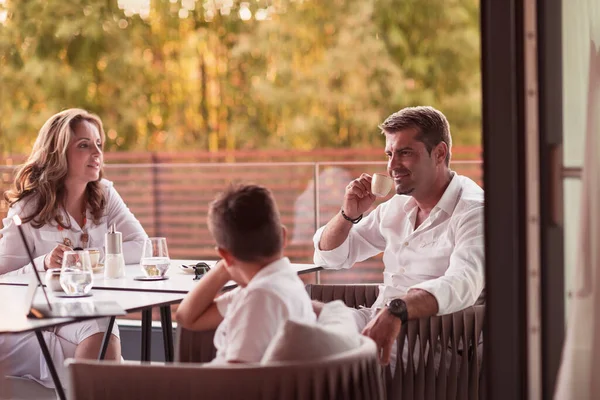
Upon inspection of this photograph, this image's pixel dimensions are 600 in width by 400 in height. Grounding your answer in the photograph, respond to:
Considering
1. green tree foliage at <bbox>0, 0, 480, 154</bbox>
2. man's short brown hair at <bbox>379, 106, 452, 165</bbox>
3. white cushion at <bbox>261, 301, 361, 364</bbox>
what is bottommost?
white cushion at <bbox>261, 301, 361, 364</bbox>

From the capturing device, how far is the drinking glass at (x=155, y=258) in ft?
10.7

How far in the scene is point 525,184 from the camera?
7.00ft

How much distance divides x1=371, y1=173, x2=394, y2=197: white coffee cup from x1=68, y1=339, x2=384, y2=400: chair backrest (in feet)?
4.38

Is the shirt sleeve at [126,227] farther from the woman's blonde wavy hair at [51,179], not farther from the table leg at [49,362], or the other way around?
the table leg at [49,362]

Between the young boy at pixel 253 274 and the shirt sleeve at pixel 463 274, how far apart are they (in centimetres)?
72

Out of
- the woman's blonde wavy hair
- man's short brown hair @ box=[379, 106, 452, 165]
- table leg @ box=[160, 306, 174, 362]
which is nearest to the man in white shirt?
man's short brown hair @ box=[379, 106, 452, 165]

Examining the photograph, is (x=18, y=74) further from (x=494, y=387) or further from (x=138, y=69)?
(x=494, y=387)

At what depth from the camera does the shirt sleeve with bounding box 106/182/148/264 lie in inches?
148

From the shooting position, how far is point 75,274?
275 cm

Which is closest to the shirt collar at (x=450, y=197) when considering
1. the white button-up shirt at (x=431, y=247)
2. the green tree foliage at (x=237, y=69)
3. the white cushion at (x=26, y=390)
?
the white button-up shirt at (x=431, y=247)

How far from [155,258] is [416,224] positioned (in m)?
0.92

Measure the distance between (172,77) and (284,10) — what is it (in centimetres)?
196

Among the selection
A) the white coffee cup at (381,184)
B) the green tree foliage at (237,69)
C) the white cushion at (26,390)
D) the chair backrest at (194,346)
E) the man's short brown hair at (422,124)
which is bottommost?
the white cushion at (26,390)

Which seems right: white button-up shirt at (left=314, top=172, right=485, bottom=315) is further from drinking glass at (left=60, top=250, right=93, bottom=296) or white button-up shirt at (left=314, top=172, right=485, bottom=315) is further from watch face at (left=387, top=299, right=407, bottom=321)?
drinking glass at (left=60, top=250, right=93, bottom=296)
